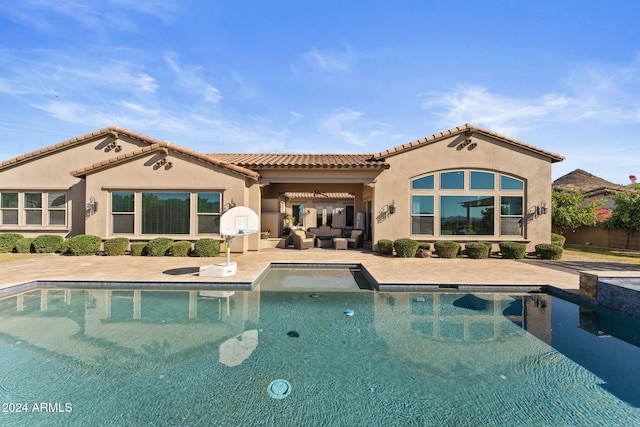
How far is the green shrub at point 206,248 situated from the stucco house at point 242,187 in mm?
807

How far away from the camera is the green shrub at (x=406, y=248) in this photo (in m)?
13.0

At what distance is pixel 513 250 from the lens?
13062 mm

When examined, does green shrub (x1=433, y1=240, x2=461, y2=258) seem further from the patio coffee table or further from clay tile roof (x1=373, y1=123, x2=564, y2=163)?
clay tile roof (x1=373, y1=123, x2=564, y2=163)

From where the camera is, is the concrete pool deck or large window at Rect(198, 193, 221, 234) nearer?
the concrete pool deck

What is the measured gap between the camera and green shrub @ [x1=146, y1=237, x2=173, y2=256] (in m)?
12.6

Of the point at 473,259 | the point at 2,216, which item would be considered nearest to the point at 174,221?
the point at 2,216

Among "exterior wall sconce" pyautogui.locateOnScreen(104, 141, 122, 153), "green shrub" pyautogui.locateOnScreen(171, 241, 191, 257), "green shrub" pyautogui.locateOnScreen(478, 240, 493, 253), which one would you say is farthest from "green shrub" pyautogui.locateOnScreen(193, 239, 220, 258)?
"green shrub" pyautogui.locateOnScreen(478, 240, 493, 253)

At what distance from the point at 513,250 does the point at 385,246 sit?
18.8 ft

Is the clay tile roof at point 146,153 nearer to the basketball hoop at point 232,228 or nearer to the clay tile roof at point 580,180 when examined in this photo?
the basketball hoop at point 232,228

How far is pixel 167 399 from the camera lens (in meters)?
3.57

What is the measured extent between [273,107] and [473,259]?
1412 centimetres

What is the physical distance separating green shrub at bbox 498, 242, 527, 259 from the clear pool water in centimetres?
633

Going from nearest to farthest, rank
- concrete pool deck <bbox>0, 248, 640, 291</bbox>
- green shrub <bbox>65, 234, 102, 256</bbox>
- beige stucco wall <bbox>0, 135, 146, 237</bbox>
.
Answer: concrete pool deck <bbox>0, 248, 640, 291</bbox>, green shrub <bbox>65, 234, 102, 256</bbox>, beige stucco wall <bbox>0, 135, 146, 237</bbox>

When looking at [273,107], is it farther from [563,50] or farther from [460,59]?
[563,50]
